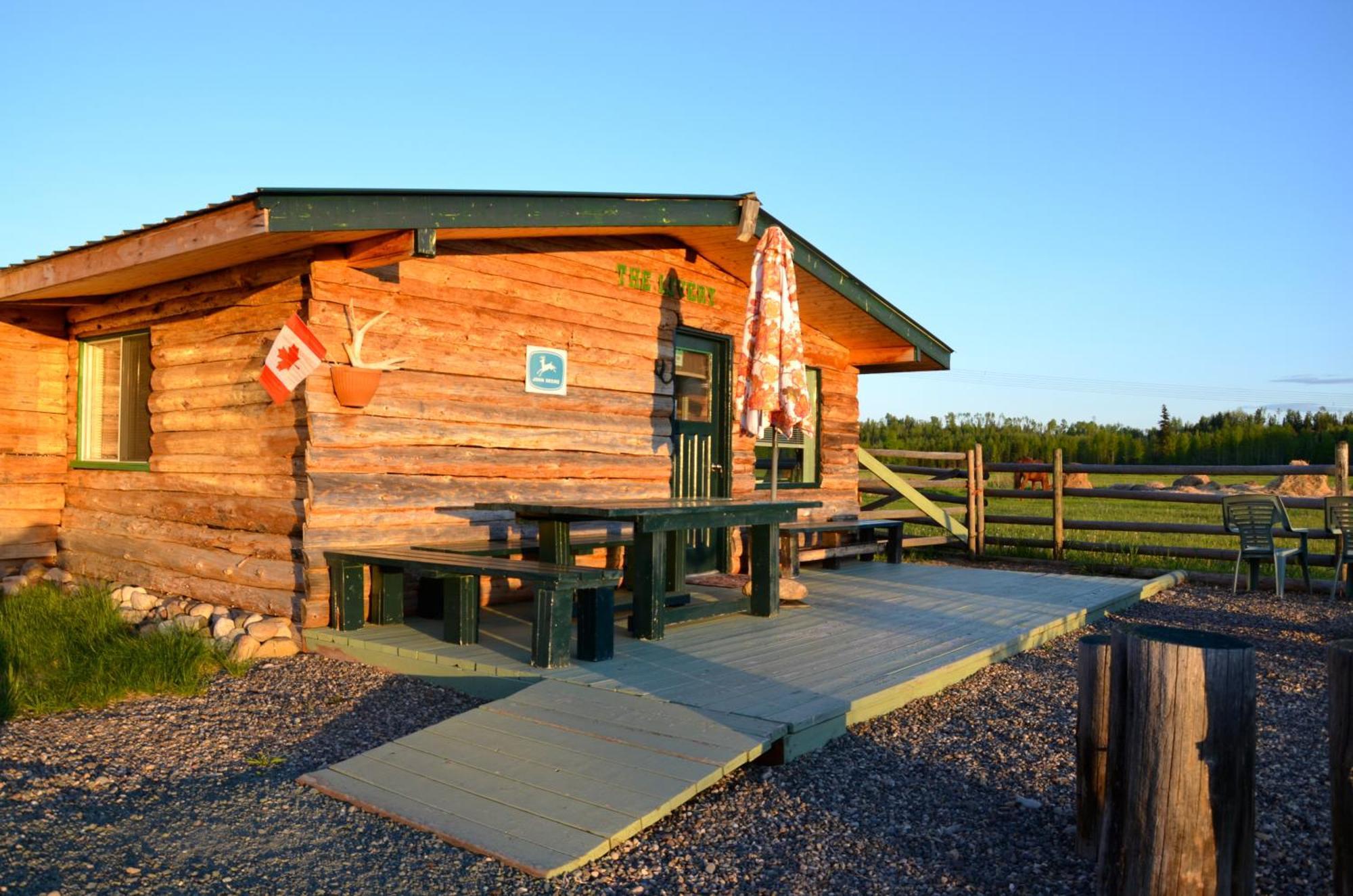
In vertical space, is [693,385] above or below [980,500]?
above

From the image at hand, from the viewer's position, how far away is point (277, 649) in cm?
619

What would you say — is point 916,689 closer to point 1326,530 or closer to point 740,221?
point 740,221

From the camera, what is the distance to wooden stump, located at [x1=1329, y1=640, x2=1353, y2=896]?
2.47 metres

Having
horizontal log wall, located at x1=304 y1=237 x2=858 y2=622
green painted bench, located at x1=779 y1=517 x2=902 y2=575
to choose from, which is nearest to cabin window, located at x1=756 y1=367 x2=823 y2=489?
green painted bench, located at x1=779 y1=517 x2=902 y2=575

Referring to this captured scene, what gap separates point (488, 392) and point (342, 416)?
1207 mm

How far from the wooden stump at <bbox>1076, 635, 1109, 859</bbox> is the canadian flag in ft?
15.7

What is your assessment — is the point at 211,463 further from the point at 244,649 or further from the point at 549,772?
the point at 549,772

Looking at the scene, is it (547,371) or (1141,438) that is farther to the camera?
(1141,438)

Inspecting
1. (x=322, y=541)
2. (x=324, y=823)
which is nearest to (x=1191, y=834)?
(x=324, y=823)

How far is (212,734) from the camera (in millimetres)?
4746

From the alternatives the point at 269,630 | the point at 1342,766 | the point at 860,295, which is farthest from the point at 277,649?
the point at 860,295

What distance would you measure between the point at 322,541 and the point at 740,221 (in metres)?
→ 4.26

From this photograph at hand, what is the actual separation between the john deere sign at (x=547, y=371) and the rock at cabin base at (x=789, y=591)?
2127 mm

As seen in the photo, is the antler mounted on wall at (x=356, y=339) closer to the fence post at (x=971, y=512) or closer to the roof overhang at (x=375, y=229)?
the roof overhang at (x=375, y=229)
